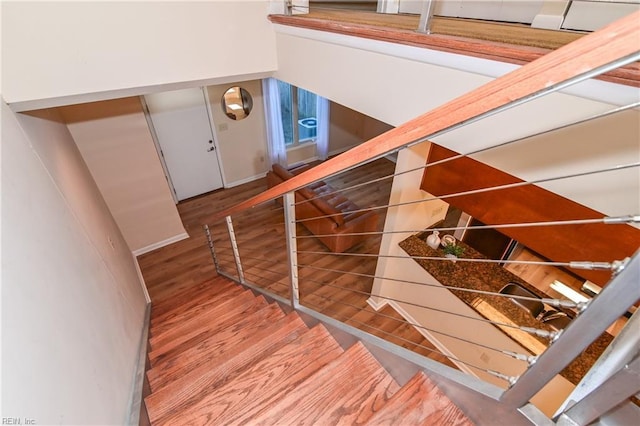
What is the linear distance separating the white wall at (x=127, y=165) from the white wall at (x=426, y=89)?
2.09 meters

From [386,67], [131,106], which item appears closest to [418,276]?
[386,67]

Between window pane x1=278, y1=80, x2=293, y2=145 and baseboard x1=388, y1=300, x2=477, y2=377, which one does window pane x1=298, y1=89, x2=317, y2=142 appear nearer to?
window pane x1=278, y1=80, x2=293, y2=145

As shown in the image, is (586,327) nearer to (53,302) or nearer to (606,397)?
(606,397)

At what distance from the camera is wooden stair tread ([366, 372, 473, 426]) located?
883 mm

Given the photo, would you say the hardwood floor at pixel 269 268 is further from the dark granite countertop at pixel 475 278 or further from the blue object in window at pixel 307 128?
the blue object in window at pixel 307 128

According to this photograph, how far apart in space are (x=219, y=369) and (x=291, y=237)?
77 centimetres

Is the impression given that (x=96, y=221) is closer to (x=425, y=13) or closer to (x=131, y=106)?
(x=131, y=106)

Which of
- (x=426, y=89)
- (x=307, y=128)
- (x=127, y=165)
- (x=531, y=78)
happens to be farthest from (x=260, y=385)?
(x=307, y=128)

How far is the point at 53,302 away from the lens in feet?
3.70

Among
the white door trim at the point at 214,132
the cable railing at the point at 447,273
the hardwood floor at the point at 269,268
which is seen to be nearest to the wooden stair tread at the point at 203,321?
the cable railing at the point at 447,273

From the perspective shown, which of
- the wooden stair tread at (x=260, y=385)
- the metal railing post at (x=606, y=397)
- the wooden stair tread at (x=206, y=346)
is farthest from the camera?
the wooden stair tread at (x=206, y=346)

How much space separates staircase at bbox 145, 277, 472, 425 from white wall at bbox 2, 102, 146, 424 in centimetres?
26

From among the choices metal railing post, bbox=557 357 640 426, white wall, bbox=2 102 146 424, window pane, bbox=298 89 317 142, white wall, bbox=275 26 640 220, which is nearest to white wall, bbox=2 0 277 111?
white wall, bbox=2 102 146 424

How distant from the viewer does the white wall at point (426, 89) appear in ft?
2.87
